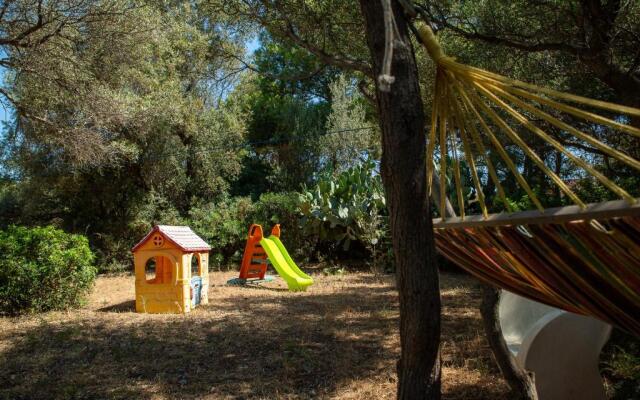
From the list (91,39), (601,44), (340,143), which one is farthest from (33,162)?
(601,44)

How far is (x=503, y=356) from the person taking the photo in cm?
301

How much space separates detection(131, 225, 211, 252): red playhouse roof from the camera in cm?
641

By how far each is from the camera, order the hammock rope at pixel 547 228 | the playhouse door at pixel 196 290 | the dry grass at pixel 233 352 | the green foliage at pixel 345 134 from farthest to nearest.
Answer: the green foliage at pixel 345 134 < the playhouse door at pixel 196 290 < the dry grass at pixel 233 352 < the hammock rope at pixel 547 228

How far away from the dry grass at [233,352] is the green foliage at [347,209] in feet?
12.3

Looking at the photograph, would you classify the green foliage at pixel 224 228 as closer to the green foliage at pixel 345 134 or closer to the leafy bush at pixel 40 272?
the green foliage at pixel 345 134

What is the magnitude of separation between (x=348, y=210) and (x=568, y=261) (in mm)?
8985

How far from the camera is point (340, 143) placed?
15.9m

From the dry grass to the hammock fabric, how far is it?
5.00 feet

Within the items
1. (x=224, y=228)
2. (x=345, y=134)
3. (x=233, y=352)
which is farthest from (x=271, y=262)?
(x=345, y=134)

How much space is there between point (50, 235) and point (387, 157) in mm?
5702

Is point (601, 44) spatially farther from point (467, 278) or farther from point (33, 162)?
point (33, 162)

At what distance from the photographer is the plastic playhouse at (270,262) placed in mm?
8308

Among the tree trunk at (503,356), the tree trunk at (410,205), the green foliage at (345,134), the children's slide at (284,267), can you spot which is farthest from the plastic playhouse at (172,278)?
the green foliage at (345,134)

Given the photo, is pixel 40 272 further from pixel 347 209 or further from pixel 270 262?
pixel 347 209
